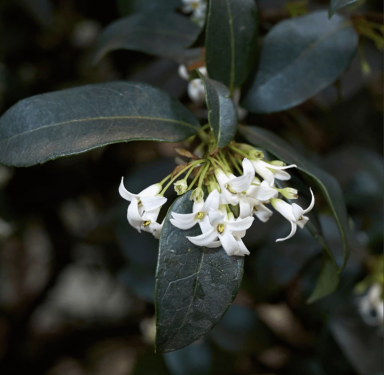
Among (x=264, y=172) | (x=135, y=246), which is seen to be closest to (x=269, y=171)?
(x=264, y=172)

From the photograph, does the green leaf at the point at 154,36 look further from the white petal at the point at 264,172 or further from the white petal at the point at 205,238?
the white petal at the point at 205,238

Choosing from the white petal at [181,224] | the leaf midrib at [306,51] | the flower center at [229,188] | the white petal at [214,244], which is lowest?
the white petal at [214,244]

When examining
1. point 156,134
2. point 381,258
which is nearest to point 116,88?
point 156,134

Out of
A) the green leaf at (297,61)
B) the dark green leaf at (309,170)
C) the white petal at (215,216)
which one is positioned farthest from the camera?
the green leaf at (297,61)

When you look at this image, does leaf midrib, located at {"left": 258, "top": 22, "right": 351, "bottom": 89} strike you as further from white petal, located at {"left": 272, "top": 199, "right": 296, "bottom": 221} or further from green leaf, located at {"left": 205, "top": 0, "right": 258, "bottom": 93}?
white petal, located at {"left": 272, "top": 199, "right": 296, "bottom": 221}

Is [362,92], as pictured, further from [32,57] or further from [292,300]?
[32,57]

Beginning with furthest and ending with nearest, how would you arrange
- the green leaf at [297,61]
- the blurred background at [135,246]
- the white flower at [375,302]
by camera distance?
the blurred background at [135,246] < the white flower at [375,302] < the green leaf at [297,61]

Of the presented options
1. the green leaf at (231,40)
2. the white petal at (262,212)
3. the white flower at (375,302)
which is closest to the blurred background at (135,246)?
the white flower at (375,302)
